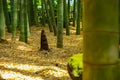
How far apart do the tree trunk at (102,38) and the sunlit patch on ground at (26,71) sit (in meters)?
4.44

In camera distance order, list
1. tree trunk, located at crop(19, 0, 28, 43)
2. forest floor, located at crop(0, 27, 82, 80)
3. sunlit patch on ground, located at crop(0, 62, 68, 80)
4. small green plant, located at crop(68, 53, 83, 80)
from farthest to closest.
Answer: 1. tree trunk, located at crop(19, 0, 28, 43)
2. forest floor, located at crop(0, 27, 82, 80)
3. sunlit patch on ground, located at crop(0, 62, 68, 80)
4. small green plant, located at crop(68, 53, 83, 80)

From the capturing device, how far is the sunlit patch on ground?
546cm

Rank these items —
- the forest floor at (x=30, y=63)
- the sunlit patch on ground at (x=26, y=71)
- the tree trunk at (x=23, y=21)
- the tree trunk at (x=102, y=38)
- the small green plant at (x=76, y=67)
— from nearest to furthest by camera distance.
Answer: the tree trunk at (x=102, y=38)
the small green plant at (x=76, y=67)
the sunlit patch on ground at (x=26, y=71)
the forest floor at (x=30, y=63)
the tree trunk at (x=23, y=21)

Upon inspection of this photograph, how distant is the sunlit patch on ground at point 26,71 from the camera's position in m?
5.46

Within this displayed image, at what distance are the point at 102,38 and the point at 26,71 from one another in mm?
5115

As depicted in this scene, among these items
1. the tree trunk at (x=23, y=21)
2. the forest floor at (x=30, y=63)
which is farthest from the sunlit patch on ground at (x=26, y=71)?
the tree trunk at (x=23, y=21)

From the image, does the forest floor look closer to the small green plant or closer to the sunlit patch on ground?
the sunlit patch on ground

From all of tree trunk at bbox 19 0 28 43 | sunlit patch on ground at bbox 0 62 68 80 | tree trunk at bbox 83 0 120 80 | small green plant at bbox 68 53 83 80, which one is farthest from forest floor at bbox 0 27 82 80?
tree trunk at bbox 83 0 120 80

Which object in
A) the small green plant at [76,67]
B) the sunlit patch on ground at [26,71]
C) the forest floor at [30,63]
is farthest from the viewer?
the forest floor at [30,63]

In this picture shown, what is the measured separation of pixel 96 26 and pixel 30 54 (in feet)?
23.5

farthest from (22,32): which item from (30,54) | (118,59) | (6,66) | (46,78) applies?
(118,59)

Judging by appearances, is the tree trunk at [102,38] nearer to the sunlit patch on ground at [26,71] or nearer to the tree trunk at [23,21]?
the sunlit patch on ground at [26,71]

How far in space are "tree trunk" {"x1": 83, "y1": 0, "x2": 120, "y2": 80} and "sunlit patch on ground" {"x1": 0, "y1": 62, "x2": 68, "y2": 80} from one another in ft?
14.6

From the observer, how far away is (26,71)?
6027mm
